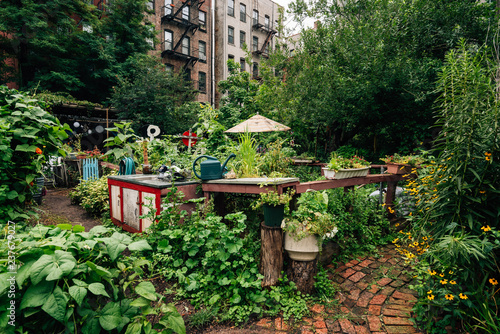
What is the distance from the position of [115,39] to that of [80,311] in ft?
65.2

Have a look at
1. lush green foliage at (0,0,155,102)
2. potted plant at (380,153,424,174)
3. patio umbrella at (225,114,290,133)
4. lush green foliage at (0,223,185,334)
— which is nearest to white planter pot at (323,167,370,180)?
potted plant at (380,153,424,174)

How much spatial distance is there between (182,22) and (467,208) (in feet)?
79.2

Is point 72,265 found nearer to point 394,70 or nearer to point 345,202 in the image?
point 345,202

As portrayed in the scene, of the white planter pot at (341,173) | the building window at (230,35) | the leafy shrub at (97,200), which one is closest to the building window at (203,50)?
the building window at (230,35)

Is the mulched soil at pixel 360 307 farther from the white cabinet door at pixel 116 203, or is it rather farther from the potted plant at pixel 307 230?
the white cabinet door at pixel 116 203

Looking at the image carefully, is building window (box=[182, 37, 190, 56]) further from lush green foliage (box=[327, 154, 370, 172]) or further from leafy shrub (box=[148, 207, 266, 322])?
leafy shrub (box=[148, 207, 266, 322])

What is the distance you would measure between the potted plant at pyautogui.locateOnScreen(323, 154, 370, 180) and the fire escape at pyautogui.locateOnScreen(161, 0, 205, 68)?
2050 centimetres

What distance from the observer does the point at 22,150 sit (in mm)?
2582

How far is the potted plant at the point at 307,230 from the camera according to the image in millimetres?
2982

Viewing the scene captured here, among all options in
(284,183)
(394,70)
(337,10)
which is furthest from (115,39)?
(284,183)

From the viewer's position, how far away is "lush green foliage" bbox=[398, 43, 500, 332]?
2.18 meters

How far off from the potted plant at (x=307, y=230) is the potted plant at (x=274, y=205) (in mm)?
102

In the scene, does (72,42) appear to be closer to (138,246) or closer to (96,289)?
(138,246)

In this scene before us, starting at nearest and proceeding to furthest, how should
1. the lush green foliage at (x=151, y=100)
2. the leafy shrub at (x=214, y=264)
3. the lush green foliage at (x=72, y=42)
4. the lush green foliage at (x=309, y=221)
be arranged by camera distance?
1. the leafy shrub at (x=214, y=264)
2. the lush green foliage at (x=309, y=221)
3. the lush green foliage at (x=72, y=42)
4. the lush green foliage at (x=151, y=100)
